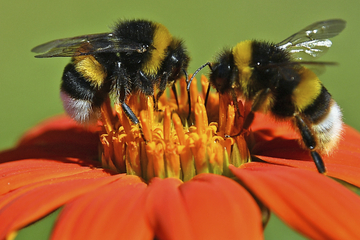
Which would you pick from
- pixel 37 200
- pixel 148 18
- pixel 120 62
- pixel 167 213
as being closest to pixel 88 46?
pixel 120 62

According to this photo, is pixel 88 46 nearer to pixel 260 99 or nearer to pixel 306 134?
pixel 260 99

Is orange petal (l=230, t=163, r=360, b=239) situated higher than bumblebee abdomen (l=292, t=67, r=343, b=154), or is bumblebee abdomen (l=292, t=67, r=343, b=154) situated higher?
bumblebee abdomen (l=292, t=67, r=343, b=154)

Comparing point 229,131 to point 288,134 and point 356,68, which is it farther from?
point 356,68

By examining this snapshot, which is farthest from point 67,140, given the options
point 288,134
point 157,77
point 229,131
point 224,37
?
point 224,37

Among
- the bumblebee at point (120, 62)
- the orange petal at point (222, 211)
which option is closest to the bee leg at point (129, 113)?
the bumblebee at point (120, 62)

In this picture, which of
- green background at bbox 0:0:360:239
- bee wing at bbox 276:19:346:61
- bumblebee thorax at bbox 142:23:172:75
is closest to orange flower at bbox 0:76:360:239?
bumblebee thorax at bbox 142:23:172:75

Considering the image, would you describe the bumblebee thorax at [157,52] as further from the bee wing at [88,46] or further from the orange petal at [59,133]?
the orange petal at [59,133]

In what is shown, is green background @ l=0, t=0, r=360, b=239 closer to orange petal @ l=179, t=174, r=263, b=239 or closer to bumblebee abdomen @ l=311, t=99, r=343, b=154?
bumblebee abdomen @ l=311, t=99, r=343, b=154
